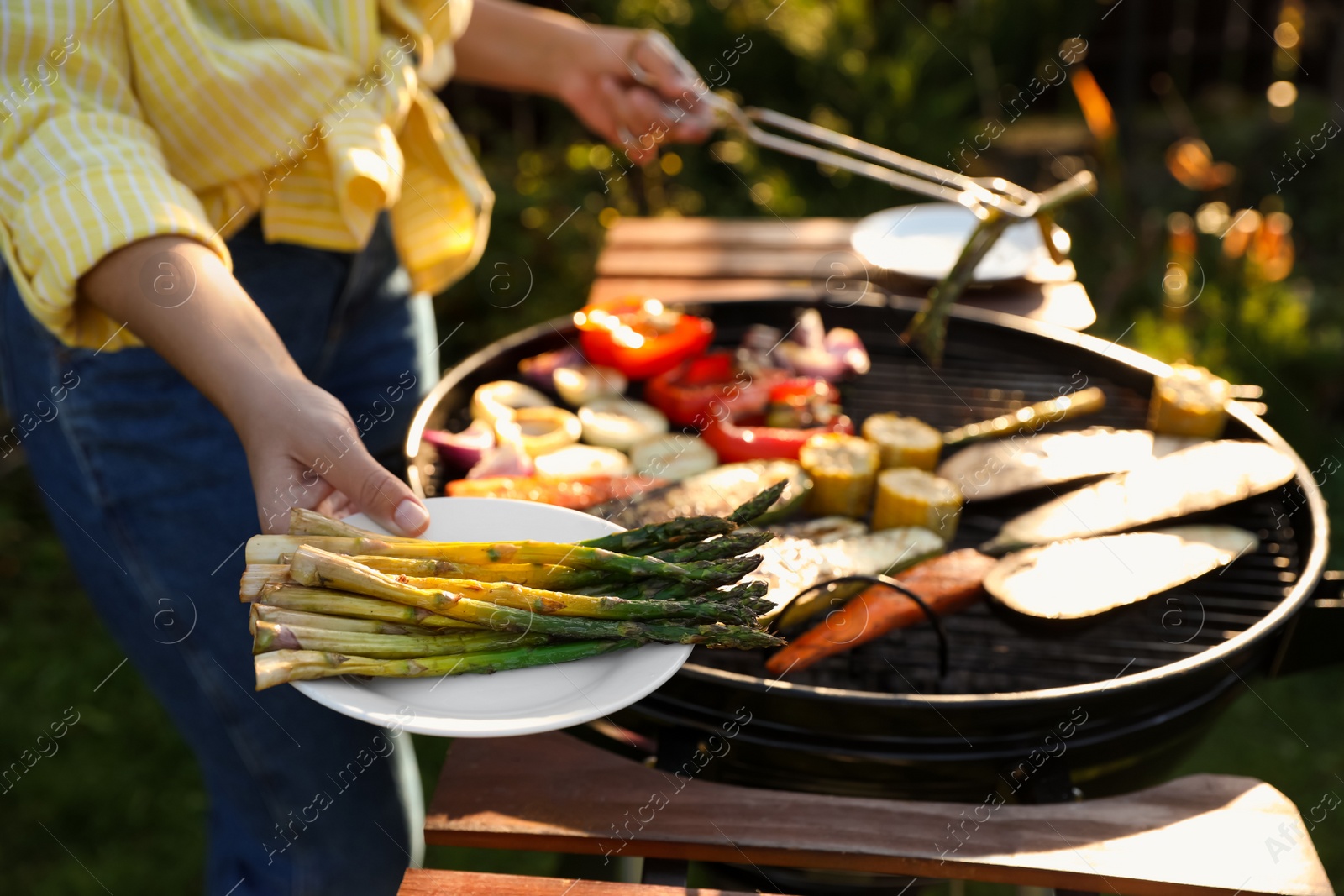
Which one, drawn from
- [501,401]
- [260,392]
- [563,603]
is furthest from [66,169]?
[501,401]

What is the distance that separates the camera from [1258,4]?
8.77 m

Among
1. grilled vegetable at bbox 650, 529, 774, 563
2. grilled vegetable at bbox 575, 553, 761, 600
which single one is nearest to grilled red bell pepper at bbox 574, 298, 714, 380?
grilled vegetable at bbox 650, 529, 774, 563

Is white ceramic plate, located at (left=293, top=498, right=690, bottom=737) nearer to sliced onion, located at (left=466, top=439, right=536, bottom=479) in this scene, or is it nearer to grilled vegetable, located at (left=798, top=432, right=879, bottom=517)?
sliced onion, located at (left=466, top=439, right=536, bottom=479)

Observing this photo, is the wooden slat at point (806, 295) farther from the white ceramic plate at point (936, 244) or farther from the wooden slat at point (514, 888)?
the wooden slat at point (514, 888)

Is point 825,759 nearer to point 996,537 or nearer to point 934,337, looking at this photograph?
point 996,537

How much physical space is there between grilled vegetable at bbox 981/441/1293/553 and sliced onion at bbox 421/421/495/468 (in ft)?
4.54

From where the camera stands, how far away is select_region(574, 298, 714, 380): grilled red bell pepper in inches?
131

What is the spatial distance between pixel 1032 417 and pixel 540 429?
1484 mm

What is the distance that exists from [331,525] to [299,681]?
1.00ft

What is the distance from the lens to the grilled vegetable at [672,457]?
3.00m

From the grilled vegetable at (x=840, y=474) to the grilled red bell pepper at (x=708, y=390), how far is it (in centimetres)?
35

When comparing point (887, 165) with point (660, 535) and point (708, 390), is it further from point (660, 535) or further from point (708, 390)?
point (660, 535)

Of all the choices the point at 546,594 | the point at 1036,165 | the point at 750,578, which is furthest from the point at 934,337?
the point at 1036,165

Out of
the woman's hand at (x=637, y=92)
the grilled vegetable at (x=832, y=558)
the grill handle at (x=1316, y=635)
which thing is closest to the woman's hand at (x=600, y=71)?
the woman's hand at (x=637, y=92)
